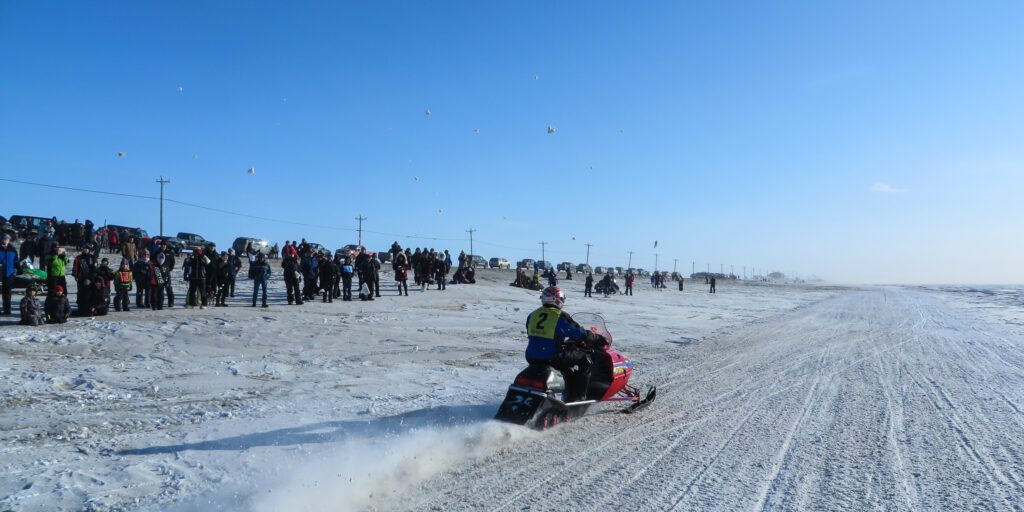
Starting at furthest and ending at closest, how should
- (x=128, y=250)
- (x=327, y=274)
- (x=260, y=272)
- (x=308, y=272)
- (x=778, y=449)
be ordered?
(x=128, y=250) → (x=327, y=274) → (x=308, y=272) → (x=260, y=272) → (x=778, y=449)

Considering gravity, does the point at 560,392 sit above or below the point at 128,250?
below

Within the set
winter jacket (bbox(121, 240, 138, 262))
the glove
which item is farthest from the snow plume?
winter jacket (bbox(121, 240, 138, 262))

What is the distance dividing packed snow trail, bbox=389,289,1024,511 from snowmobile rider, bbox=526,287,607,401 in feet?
1.68

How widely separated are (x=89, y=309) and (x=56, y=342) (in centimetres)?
278

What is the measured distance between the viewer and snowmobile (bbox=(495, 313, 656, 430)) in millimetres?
6965

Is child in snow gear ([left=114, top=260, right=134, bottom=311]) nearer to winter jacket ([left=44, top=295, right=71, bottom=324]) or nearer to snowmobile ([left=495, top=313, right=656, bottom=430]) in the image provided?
winter jacket ([left=44, top=295, right=71, bottom=324])

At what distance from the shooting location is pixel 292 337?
1359 cm

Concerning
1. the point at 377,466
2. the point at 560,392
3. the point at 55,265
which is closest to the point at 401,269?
the point at 55,265

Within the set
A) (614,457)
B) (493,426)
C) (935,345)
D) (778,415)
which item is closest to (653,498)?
(614,457)

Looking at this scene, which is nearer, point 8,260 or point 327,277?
point 8,260

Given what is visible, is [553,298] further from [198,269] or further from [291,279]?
[291,279]

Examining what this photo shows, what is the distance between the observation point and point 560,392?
24.1ft

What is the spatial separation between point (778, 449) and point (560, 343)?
252 centimetres

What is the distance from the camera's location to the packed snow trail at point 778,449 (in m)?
5.20
